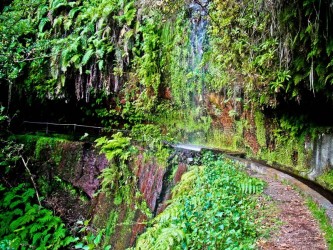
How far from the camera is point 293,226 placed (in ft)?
12.2

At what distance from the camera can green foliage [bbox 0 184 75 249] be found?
795cm

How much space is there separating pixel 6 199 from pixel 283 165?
Answer: 23.5 feet

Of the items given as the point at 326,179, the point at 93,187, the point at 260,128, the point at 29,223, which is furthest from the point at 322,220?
the point at 29,223

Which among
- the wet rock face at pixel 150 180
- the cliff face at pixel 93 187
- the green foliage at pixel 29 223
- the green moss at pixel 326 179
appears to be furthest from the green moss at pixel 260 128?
the green foliage at pixel 29 223

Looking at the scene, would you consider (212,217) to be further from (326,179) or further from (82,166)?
(82,166)

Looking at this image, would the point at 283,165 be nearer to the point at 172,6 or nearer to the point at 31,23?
the point at 172,6

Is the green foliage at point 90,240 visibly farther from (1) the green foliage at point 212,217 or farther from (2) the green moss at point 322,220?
(2) the green moss at point 322,220

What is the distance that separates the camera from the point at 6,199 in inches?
345

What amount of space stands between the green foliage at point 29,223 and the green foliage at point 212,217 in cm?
421

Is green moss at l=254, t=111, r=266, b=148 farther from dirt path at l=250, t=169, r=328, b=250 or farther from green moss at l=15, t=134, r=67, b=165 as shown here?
green moss at l=15, t=134, r=67, b=165

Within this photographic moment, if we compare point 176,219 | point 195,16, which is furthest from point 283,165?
point 195,16

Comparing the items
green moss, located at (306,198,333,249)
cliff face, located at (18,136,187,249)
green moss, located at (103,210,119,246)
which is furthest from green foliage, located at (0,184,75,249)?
green moss, located at (306,198,333,249)

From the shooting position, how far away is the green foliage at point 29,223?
313 inches

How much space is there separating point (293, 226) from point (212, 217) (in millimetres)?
952
